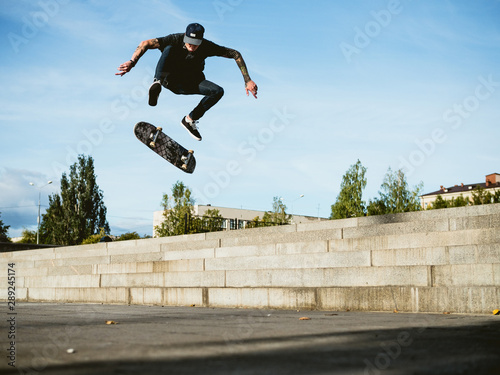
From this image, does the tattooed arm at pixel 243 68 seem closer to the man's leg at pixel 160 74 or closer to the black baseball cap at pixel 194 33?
the black baseball cap at pixel 194 33

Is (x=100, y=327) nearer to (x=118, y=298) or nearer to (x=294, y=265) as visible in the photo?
(x=294, y=265)

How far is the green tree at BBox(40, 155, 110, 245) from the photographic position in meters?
60.1

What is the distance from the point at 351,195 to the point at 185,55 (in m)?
48.7

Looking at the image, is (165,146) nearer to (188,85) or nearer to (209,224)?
(188,85)

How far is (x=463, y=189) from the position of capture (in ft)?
365

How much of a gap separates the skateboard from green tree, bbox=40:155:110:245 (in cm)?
5137

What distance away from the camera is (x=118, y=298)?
15.8 meters

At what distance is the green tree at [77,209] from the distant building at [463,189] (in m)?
68.1

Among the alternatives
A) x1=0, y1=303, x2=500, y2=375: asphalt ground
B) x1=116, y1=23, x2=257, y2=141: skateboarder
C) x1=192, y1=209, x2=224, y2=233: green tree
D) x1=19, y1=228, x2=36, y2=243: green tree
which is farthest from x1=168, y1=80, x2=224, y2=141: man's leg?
x1=19, y1=228, x2=36, y2=243: green tree

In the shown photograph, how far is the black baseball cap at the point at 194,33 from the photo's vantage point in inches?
364

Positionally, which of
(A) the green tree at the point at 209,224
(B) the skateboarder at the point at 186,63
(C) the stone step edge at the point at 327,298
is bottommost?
(C) the stone step edge at the point at 327,298

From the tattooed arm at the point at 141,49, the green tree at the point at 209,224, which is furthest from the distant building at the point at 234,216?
the tattooed arm at the point at 141,49
